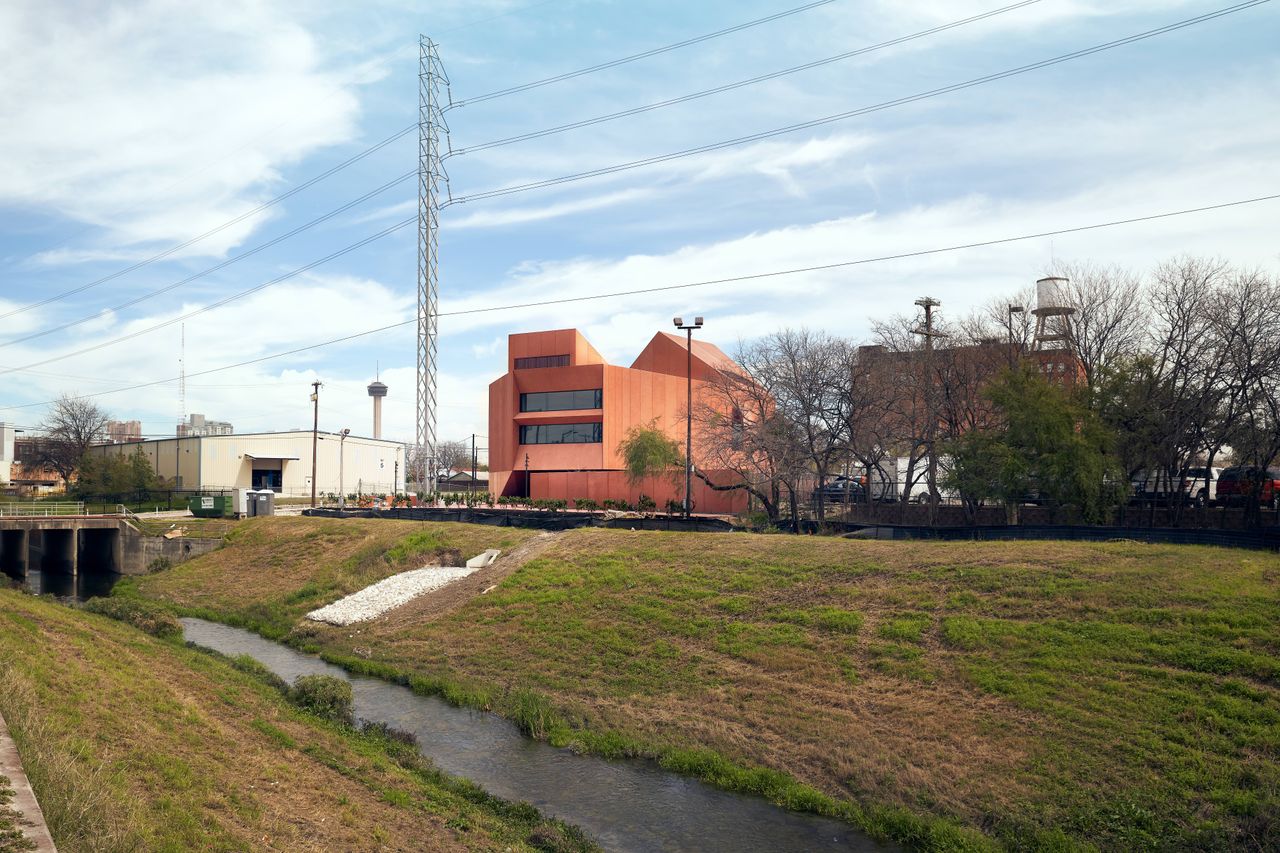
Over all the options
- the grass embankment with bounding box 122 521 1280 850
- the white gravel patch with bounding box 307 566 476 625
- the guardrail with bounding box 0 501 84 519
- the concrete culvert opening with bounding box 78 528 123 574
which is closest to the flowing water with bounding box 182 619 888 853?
the grass embankment with bounding box 122 521 1280 850

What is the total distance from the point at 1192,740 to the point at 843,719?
215 inches

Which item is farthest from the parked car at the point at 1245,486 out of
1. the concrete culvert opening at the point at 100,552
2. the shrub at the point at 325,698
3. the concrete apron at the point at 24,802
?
the concrete culvert opening at the point at 100,552

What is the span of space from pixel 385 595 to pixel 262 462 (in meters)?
55.7

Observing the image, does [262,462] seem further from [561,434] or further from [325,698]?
[325,698]

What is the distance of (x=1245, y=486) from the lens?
1257 inches

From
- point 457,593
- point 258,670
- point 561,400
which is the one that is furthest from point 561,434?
point 258,670

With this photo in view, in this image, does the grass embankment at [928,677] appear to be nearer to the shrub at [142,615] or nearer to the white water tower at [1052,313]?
the shrub at [142,615]

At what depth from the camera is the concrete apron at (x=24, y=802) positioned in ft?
22.6

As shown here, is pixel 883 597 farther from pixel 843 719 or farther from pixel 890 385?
pixel 890 385

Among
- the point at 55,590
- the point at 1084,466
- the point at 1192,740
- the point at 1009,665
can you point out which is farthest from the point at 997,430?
the point at 55,590

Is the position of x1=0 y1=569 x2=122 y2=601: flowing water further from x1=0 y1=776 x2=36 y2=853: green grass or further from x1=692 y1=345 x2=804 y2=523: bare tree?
x1=0 y1=776 x2=36 y2=853: green grass

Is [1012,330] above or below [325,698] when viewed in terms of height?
above

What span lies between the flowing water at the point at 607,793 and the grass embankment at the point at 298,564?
500 inches

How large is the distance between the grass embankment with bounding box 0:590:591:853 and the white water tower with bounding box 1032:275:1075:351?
34.5 meters
